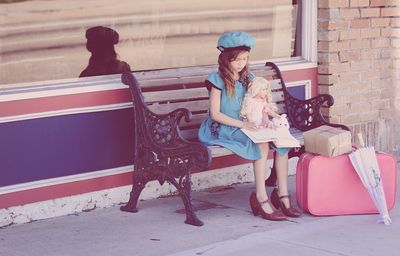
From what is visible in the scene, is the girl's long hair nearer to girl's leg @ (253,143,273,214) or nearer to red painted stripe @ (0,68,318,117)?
girl's leg @ (253,143,273,214)

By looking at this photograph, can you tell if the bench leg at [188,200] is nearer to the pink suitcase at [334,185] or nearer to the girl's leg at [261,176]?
the girl's leg at [261,176]

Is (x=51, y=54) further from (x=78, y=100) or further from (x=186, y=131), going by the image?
(x=186, y=131)

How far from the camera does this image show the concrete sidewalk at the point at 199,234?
5.54 metres

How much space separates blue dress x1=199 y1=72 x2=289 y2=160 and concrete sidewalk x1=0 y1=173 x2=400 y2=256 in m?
0.49

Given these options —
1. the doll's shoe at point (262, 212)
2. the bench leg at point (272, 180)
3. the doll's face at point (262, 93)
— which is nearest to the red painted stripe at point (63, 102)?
the doll's face at point (262, 93)

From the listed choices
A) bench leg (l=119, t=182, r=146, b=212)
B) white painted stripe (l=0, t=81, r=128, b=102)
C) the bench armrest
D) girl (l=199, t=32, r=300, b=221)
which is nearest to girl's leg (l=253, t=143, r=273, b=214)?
girl (l=199, t=32, r=300, b=221)

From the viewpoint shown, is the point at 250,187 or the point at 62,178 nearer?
the point at 62,178

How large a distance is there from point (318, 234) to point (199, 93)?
5.28ft

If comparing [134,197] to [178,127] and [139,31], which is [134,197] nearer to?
[178,127]

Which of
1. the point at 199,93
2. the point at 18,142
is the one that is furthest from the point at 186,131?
the point at 18,142

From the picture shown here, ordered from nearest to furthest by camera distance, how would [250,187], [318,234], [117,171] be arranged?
1. [318,234]
2. [117,171]
3. [250,187]

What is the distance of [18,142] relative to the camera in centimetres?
616

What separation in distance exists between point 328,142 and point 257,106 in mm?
546

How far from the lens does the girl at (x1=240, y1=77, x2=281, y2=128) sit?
20.5 ft
